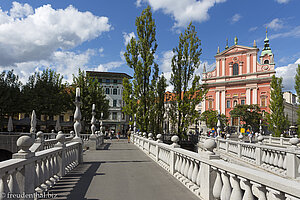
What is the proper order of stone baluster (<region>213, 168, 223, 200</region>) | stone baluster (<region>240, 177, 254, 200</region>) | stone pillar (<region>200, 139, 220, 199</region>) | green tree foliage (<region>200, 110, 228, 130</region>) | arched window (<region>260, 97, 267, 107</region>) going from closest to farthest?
stone baluster (<region>240, 177, 254, 200</region>) < stone baluster (<region>213, 168, 223, 200</region>) < stone pillar (<region>200, 139, 220, 199</region>) < green tree foliage (<region>200, 110, 228, 130</region>) < arched window (<region>260, 97, 267, 107</region>)

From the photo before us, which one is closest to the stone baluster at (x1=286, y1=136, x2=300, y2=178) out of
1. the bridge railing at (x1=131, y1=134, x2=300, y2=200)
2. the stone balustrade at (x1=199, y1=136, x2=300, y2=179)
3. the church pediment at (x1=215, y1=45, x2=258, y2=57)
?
the stone balustrade at (x1=199, y1=136, x2=300, y2=179)

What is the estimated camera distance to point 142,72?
2355 centimetres

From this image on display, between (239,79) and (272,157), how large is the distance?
2226 inches

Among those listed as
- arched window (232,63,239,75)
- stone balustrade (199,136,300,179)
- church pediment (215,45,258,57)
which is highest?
church pediment (215,45,258,57)

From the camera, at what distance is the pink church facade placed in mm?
59906

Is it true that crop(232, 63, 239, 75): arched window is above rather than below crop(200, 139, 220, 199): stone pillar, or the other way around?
above

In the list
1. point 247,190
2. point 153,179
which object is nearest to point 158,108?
point 153,179

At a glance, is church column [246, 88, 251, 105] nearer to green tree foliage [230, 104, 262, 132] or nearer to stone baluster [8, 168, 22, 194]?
green tree foliage [230, 104, 262, 132]

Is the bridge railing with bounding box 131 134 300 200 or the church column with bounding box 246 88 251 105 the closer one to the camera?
the bridge railing with bounding box 131 134 300 200

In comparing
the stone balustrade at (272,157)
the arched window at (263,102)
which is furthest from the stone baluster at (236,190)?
the arched window at (263,102)

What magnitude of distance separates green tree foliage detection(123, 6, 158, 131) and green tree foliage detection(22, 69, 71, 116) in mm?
17347

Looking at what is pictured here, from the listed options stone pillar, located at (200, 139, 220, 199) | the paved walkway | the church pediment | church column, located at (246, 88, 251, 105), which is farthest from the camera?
the church pediment

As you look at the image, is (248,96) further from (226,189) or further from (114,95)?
(226,189)

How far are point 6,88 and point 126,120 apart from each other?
3360 centimetres
